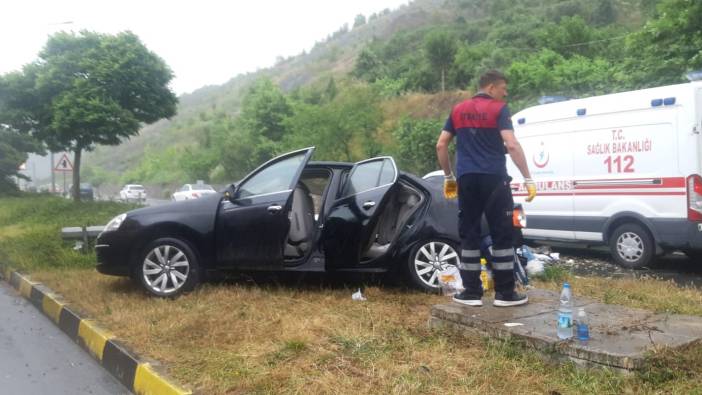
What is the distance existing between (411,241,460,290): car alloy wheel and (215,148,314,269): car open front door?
131 cm

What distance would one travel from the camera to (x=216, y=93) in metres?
146

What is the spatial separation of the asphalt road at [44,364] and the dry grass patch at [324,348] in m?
0.33

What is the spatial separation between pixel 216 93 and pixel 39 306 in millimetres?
143442

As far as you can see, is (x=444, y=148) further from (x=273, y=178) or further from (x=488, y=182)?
(x=273, y=178)

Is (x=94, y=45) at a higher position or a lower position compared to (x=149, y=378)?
higher

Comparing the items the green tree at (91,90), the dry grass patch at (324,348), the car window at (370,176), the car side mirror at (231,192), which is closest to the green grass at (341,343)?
the dry grass patch at (324,348)

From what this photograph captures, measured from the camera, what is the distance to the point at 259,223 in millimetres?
6207

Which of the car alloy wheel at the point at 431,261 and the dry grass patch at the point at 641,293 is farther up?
the car alloy wheel at the point at 431,261

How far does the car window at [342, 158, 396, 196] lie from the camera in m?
6.38

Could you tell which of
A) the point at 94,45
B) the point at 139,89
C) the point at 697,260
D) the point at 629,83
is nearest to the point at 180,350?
the point at 697,260

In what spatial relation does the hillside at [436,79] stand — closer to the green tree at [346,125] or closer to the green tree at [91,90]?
the green tree at [346,125]

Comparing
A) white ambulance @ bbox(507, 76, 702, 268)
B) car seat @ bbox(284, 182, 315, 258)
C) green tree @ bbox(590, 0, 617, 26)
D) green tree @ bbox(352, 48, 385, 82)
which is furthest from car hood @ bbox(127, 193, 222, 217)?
green tree @ bbox(352, 48, 385, 82)

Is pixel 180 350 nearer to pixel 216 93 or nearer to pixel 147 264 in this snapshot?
pixel 147 264

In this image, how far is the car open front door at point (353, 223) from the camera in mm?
6141
